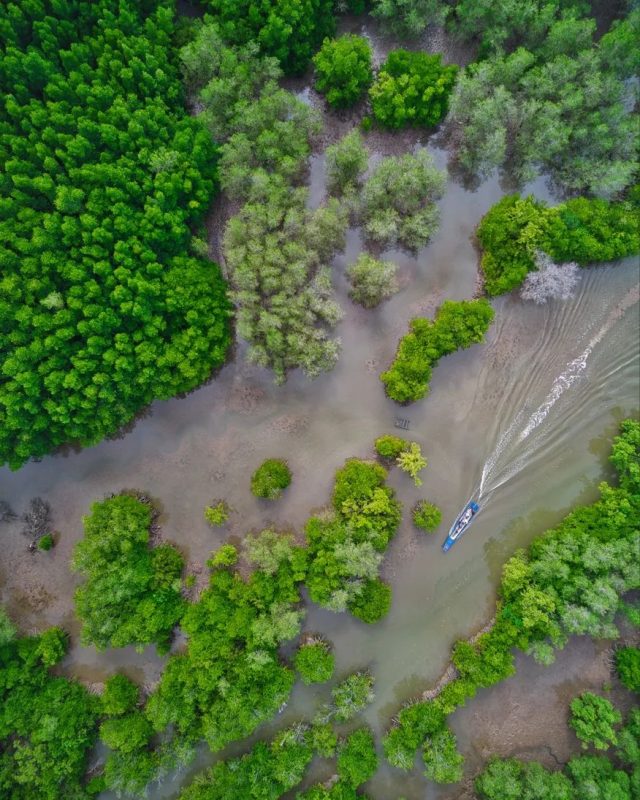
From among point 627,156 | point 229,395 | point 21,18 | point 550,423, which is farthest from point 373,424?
point 21,18

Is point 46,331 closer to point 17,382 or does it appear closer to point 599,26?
point 17,382

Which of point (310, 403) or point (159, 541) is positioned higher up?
point (310, 403)

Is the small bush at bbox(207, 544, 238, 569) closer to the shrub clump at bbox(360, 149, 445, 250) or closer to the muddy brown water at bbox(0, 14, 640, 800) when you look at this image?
the muddy brown water at bbox(0, 14, 640, 800)

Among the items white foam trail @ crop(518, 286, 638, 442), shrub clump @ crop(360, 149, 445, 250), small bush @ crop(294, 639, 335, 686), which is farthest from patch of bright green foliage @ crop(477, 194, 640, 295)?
small bush @ crop(294, 639, 335, 686)

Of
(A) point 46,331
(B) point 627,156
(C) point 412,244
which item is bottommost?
(A) point 46,331


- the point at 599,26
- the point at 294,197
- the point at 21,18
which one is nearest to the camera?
the point at 21,18


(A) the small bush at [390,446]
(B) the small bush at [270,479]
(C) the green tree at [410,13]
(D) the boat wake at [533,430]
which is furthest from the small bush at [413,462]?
(C) the green tree at [410,13]
